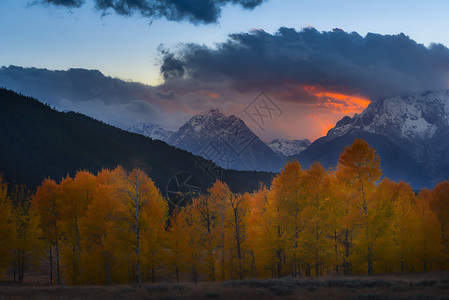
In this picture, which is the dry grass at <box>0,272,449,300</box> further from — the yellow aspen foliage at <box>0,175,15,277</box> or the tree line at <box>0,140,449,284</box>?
the yellow aspen foliage at <box>0,175,15,277</box>

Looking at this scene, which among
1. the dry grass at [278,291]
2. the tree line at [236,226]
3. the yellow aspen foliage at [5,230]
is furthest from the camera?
the yellow aspen foliage at [5,230]

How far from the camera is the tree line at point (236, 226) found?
32125 mm

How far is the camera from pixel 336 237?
35.1m

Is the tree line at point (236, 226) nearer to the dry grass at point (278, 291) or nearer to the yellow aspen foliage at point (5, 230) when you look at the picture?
the yellow aspen foliage at point (5, 230)

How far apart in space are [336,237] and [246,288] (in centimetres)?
1394

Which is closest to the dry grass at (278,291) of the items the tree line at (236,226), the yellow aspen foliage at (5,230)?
the tree line at (236,226)

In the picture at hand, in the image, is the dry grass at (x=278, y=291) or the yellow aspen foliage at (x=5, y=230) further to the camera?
the yellow aspen foliage at (x=5, y=230)

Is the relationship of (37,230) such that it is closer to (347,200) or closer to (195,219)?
(195,219)

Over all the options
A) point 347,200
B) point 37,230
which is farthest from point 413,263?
point 37,230

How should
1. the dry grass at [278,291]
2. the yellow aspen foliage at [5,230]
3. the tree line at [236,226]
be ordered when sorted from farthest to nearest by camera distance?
the yellow aspen foliage at [5,230] < the tree line at [236,226] < the dry grass at [278,291]

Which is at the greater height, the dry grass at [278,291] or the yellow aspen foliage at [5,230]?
the yellow aspen foliage at [5,230]

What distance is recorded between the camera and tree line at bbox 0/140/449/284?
32.1 m

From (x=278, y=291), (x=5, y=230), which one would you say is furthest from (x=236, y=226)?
(x=5, y=230)

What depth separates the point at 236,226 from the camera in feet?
126
